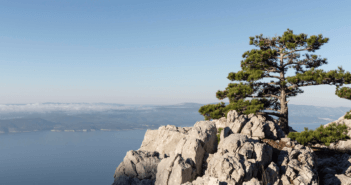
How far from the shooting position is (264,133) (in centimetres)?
1554

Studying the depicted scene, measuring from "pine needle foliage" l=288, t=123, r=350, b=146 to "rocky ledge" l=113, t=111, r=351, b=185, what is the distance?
1.25 metres

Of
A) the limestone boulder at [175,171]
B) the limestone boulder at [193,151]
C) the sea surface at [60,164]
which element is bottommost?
the sea surface at [60,164]

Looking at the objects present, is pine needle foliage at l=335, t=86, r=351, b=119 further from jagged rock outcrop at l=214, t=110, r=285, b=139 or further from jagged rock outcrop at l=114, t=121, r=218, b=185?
jagged rock outcrop at l=114, t=121, r=218, b=185

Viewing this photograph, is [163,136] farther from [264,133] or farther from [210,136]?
[264,133]

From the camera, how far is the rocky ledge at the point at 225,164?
9516 millimetres

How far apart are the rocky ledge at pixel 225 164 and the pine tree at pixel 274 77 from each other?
5489mm

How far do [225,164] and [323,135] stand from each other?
10.9 meters

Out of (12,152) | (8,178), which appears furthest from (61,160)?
(12,152)

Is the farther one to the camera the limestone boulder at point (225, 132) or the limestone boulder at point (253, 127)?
the limestone boulder at point (253, 127)

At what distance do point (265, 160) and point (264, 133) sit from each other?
5045 mm

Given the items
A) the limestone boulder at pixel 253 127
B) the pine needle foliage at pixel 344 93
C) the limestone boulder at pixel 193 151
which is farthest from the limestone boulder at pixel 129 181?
the pine needle foliage at pixel 344 93

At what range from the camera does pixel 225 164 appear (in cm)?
942

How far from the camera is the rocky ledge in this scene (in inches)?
375

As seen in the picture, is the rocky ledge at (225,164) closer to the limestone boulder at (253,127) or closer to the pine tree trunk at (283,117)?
the limestone boulder at (253,127)
